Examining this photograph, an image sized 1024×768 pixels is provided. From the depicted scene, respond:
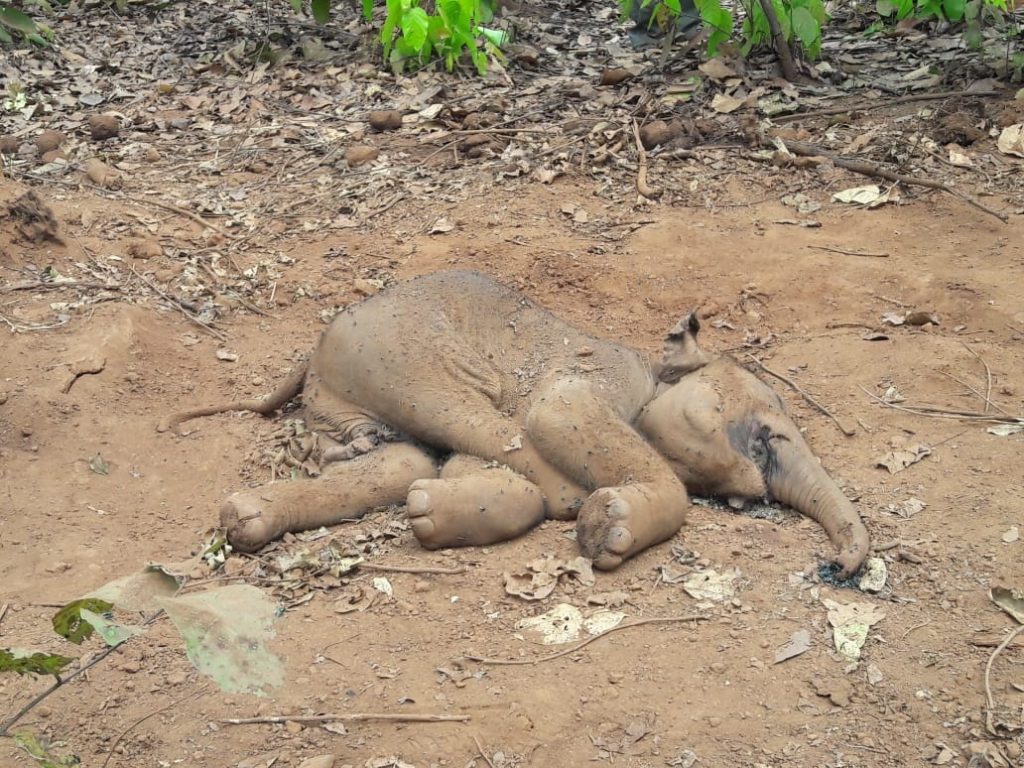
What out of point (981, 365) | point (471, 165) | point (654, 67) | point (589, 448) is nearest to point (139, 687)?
point (589, 448)

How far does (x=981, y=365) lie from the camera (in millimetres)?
5668

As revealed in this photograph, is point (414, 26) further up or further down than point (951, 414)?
further up

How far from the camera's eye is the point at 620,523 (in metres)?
4.27

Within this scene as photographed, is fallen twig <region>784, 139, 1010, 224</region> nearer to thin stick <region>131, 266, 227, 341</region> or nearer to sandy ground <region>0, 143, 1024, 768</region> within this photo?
sandy ground <region>0, 143, 1024, 768</region>

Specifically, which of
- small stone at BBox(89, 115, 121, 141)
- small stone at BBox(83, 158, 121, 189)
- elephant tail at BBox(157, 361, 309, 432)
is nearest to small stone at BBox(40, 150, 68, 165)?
small stone at BBox(83, 158, 121, 189)

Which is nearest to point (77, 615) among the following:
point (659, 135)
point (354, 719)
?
point (354, 719)

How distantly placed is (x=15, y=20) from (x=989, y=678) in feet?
32.5

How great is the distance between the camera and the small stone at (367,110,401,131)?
8.95 m

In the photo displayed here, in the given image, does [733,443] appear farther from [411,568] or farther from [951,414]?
[411,568]

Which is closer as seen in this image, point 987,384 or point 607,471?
point 607,471

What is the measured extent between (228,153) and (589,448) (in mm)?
5303

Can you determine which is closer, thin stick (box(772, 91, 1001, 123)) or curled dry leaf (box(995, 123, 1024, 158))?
curled dry leaf (box(995, 123, 1024, 158))

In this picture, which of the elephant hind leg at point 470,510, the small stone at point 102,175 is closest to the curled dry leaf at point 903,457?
the elephant hind leg at point 470,510

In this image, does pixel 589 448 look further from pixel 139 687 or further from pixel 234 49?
pixel 234 49
